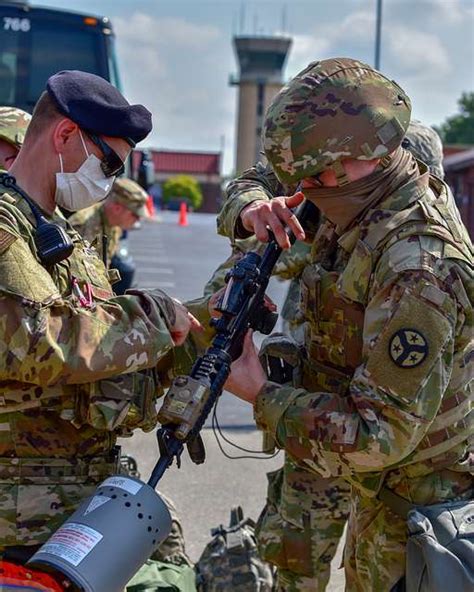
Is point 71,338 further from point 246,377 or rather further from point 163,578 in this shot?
point 163,578

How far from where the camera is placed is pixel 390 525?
2.56m

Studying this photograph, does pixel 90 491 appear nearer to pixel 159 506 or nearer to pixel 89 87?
pixel 159 506

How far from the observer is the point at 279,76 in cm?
9162

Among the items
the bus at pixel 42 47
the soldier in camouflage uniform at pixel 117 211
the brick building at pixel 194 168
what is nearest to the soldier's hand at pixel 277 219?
the soldier in camouflage uniform at pixel 117 211

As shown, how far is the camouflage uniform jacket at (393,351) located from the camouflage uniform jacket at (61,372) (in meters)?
0.37

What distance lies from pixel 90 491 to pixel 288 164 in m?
1.07

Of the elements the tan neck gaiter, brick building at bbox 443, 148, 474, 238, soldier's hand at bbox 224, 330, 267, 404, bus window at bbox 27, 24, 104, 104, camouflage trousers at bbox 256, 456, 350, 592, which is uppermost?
the tan neck gaiter

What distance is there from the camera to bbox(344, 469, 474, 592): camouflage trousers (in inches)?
97.9

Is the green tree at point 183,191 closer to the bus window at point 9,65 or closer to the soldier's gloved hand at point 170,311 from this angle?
the bus window at point 9,65

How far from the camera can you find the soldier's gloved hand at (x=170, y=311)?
7.95 feet

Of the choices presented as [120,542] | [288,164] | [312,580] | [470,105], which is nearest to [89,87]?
[288,164]

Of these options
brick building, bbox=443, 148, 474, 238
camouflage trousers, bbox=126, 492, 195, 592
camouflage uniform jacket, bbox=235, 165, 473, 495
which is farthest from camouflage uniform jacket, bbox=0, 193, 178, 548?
brick building, bbox=443, 148, 474, 238

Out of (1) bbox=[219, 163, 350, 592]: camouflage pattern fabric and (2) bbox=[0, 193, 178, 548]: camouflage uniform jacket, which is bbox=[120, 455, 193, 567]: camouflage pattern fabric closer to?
(1) bbox=[219, 163, 350, 592]: camouflage pattern fabric

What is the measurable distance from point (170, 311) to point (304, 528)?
135 centimetres
